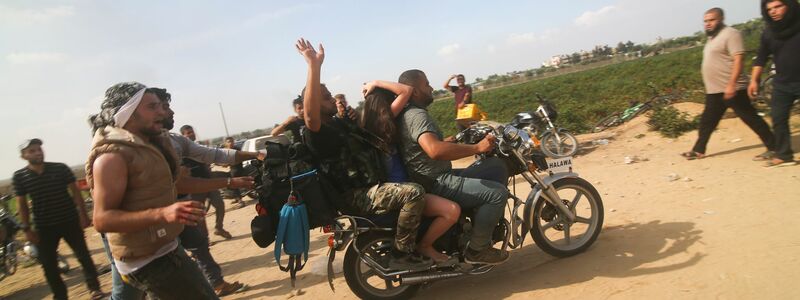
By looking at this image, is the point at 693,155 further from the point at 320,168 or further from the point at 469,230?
the point at 320,168

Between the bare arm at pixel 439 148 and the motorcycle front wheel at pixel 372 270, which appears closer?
the bare arm at pixel 439 148

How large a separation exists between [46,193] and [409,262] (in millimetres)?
3964

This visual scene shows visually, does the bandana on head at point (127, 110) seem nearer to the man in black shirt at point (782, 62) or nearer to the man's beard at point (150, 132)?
the man's beard at point (150, 132)

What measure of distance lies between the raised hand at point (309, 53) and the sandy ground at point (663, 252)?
6.93 feet

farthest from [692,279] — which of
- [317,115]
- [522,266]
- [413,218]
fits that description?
[317,115]

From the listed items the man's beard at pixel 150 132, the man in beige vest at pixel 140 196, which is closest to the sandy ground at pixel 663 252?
the man in beige vest at pixel 140 196

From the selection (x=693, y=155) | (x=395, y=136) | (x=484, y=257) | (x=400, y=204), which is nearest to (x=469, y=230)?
(x=484, y=257)

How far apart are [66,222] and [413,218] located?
399 centimetres

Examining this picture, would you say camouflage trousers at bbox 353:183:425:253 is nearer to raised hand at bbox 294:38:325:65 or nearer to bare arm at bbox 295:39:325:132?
bare arm at bbox 295:39:325:132

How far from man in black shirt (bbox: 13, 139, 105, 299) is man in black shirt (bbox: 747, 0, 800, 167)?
797 centimetres

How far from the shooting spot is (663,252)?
3344 millimetres

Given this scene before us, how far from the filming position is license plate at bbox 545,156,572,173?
360 centimetres

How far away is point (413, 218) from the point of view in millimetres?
2957

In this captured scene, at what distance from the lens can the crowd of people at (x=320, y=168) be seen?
1986 mm
